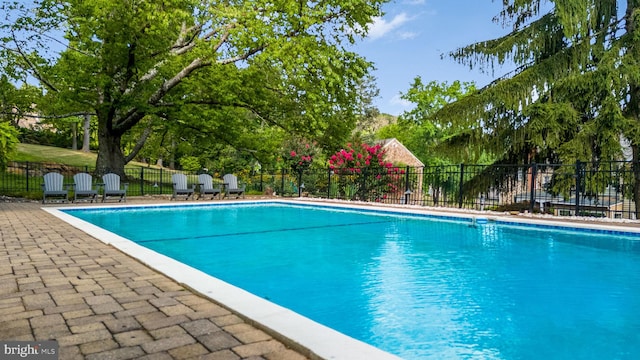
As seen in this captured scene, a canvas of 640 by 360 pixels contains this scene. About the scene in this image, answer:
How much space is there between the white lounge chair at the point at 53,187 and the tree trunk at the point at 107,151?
4663 millimetres

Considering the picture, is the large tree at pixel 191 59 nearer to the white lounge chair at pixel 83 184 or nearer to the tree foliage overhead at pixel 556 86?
the white lounge chair at pixel 83 184

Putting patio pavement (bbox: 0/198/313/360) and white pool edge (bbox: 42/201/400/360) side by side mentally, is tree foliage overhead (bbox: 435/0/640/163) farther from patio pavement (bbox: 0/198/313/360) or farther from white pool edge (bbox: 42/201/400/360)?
patio pavement (bbox: 0/198/313/360)

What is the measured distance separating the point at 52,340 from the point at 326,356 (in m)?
1.58

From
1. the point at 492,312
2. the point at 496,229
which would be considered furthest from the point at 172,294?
the point at 496,229

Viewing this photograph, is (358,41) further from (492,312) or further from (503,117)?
(492,312)

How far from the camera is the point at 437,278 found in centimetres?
538

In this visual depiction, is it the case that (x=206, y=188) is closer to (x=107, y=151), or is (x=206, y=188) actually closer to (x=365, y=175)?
(x=107, y=151)

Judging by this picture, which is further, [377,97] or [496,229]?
[377,97]

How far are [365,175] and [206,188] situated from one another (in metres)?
6.40

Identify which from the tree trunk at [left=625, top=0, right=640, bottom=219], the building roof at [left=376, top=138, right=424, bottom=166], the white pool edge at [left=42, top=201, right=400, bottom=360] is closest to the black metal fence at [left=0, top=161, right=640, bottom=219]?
the tree trunk at [left=625, top=0, right=640, bottom=219]

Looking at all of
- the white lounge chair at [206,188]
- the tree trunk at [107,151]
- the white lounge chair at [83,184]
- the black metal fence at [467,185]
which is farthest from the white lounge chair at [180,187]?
the tree trunk at [107,151]

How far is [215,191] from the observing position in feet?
52.5

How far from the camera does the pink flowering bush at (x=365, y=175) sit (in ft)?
56.4

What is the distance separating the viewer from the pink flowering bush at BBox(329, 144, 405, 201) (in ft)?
56.4
